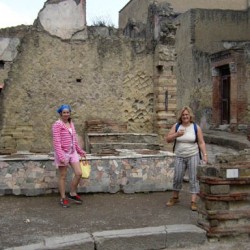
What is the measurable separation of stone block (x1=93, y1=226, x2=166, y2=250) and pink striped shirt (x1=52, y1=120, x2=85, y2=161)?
1944 millimetres

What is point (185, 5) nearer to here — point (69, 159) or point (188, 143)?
point (188, 143)

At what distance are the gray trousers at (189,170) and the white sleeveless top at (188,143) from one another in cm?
7

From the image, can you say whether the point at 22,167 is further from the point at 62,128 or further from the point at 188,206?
the point at 188,206

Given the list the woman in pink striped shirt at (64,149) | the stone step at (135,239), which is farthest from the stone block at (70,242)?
the woman in pink striped shirt at (64,149)

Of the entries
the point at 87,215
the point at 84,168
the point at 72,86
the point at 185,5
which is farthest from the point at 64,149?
the point at 185,5

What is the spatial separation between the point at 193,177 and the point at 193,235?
1.53 m

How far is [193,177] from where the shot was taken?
269 inches

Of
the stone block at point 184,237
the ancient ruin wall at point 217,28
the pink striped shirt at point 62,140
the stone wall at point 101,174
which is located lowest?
the stone block at point 184,237

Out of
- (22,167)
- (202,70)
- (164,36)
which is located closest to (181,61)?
(202,70)

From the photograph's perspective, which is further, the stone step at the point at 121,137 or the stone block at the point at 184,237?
the stone step at the point at 121,137

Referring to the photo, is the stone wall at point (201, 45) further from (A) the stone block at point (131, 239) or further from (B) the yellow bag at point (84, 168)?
(A) the stone block at point (131, 239)

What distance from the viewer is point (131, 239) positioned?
17.0 feet

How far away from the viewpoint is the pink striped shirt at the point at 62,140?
688 centimetres

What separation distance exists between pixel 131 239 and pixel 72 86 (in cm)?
662
